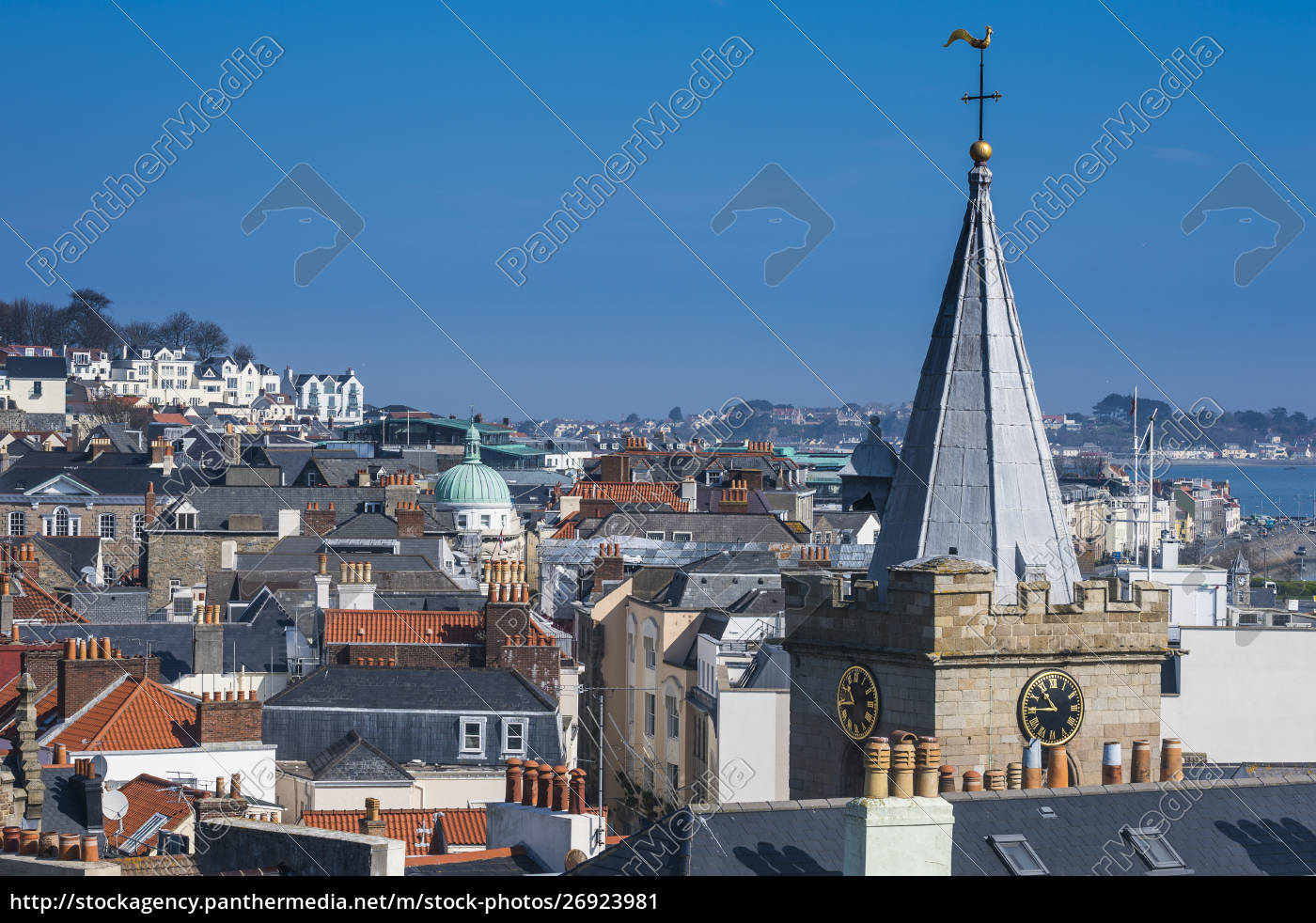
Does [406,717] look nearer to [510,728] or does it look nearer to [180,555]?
[510,728]

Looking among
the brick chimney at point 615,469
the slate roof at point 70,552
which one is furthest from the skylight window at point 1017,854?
the brick chimney at point 615,469

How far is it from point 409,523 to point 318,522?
5.23m

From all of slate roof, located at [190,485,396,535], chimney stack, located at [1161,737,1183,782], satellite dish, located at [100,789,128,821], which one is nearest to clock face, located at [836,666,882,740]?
chimney stack, located at [1161,737,1183,782]

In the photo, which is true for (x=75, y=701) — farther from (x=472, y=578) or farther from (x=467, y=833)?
(x=472, y=578)

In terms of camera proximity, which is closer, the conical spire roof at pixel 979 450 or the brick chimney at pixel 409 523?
the conical spire roof at pixel 979 450

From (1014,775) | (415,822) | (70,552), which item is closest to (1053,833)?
(1014,775)

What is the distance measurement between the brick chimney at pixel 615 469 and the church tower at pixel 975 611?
9133 centimetres

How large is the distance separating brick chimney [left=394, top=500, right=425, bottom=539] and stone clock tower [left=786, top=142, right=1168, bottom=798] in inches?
2508

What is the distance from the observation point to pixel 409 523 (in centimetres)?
9338

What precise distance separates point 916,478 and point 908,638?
97.9 inches

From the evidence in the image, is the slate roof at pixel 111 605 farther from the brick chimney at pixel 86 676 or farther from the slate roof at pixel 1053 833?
the slate roof at pixel 1053 833

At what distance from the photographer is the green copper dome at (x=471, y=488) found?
383 feet

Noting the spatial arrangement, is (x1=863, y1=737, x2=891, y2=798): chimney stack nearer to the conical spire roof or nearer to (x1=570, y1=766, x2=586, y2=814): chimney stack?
the conical spire roof
